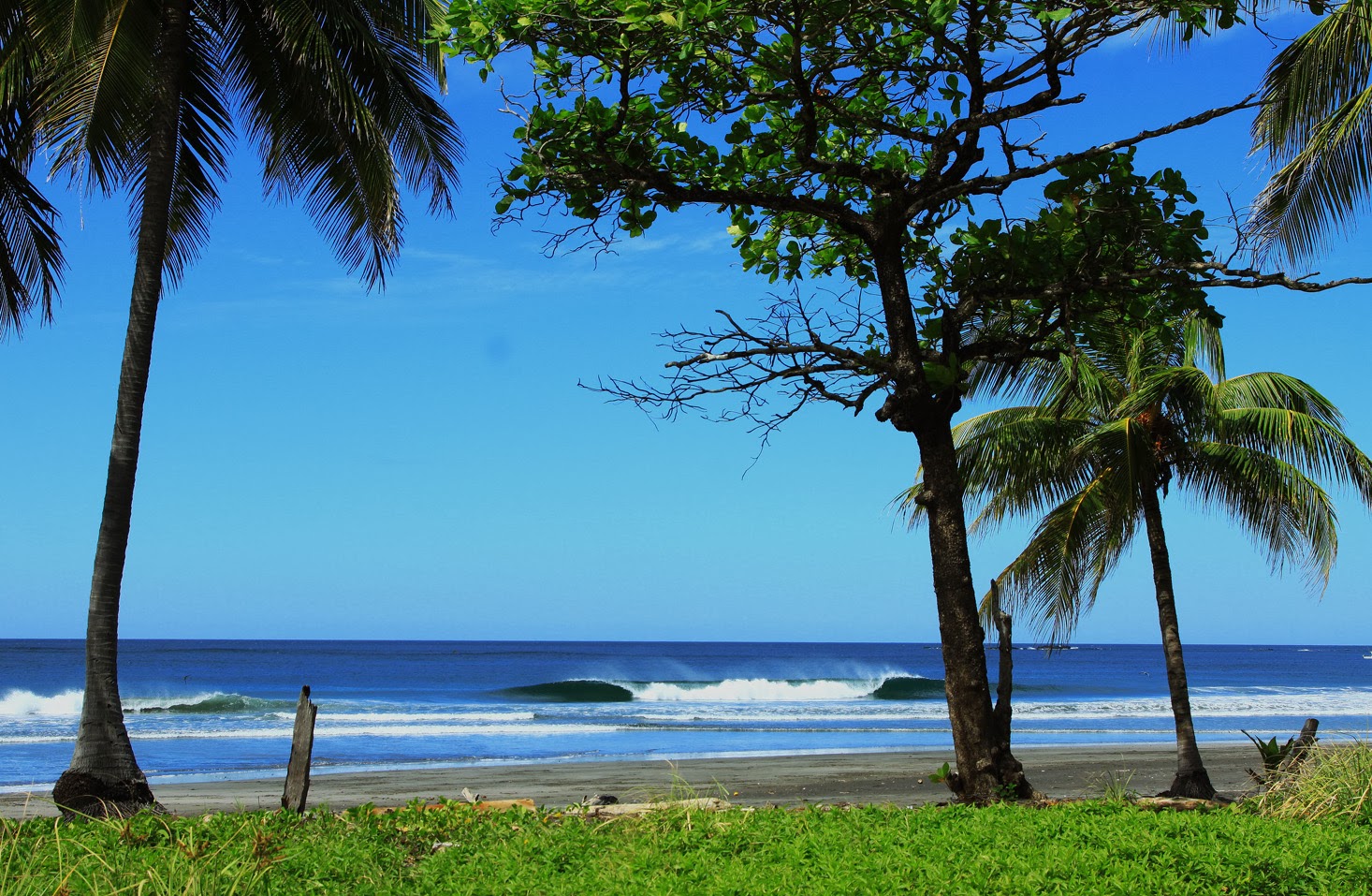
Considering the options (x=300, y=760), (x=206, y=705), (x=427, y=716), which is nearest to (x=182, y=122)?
(x=300, y=760)

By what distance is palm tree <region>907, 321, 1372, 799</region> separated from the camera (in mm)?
12641

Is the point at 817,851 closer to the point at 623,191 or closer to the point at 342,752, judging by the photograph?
the point at 623,191

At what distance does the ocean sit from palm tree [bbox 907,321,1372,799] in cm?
314

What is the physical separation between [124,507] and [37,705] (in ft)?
118

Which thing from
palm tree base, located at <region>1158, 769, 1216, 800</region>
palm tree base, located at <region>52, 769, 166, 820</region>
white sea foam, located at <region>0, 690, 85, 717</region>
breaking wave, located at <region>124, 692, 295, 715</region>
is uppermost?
palm tree base, located at <region>52, 769, 166, 820</region>

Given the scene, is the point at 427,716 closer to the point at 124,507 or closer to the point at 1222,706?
the point at 124,507

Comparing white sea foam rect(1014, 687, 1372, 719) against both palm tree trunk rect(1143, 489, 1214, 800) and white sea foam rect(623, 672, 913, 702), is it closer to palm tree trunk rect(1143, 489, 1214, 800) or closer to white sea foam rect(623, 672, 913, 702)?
white sea foam rect(623, 672, 913, 702)

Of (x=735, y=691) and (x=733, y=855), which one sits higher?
(x=733, y=855)

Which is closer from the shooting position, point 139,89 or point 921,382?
point 921,382

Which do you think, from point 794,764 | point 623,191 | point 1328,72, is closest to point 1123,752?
point 794,764

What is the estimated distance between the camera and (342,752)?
73.8 feet

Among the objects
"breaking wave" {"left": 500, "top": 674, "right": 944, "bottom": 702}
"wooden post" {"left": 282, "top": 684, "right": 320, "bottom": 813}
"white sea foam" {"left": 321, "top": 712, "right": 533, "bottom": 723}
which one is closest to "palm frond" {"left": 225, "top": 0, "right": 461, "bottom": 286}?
"wooden post" {"left": 282, "top": 684, "right": 320, "bottom": 813}

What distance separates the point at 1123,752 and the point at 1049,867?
18.2m

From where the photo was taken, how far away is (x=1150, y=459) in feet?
42.3
